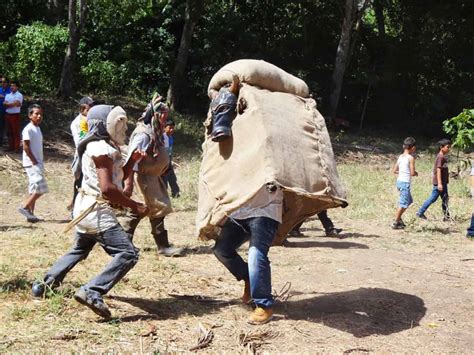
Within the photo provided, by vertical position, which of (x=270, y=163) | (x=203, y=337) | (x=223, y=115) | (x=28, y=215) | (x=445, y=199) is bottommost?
(x=28, y=215)

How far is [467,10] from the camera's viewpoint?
26.2 m

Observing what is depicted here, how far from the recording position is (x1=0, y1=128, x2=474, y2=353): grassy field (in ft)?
17.3

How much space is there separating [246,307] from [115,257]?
1.33 meters

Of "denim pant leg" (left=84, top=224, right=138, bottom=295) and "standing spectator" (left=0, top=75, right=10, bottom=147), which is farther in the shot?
"standing spectator" (left=0, top=75, right=10, bottom=147)

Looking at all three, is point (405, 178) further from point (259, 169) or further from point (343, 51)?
point (343, 51)

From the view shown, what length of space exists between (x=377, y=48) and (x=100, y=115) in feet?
74.7

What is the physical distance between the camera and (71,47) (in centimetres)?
1938

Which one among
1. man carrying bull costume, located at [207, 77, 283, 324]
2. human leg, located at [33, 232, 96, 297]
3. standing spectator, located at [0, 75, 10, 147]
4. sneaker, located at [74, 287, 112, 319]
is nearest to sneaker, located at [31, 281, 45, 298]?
human leg, located at [33, 232, 96, 297]

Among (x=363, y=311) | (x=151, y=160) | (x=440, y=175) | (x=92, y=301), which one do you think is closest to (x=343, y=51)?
(x=440, y=175)

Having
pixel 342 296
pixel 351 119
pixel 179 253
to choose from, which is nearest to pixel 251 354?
pixel 342 296

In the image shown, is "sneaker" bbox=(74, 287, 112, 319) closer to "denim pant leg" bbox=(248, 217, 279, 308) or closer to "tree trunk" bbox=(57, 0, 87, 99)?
"denim pant leg" bbox=(248, 217, 279, 308)

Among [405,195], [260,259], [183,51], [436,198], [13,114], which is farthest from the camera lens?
[183,51]

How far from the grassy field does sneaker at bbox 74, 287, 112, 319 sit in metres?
0.14

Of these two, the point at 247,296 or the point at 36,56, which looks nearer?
the point at 247,296
